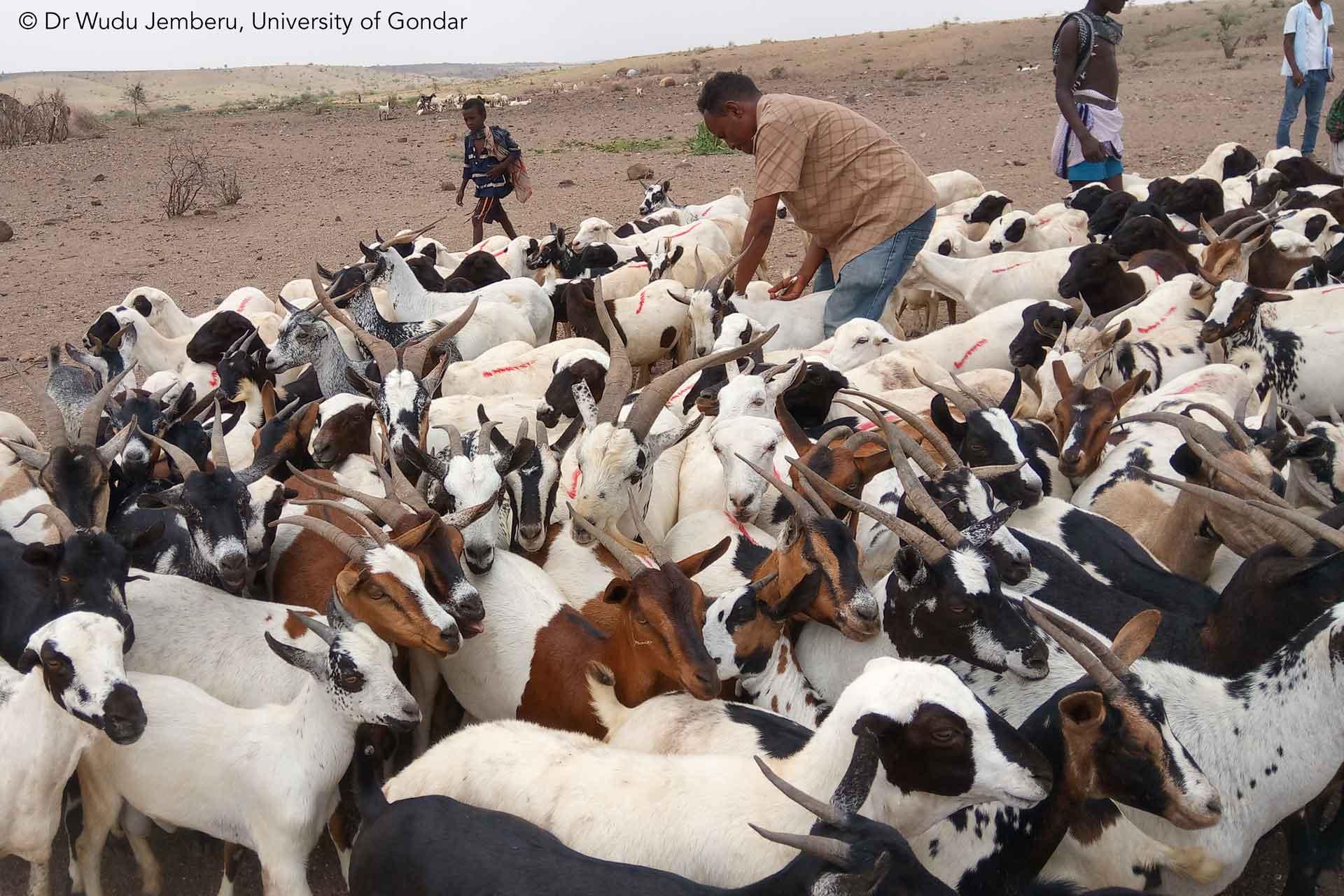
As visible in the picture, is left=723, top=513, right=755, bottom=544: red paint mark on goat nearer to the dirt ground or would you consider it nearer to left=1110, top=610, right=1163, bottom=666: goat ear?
left=1110, top=610, right=1163, bottom=666: goat ear

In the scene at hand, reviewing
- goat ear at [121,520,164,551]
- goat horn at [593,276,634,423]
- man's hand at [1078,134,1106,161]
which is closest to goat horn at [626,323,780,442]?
goat horn at [593,276,634,423]

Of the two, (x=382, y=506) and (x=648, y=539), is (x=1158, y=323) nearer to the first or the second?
(x=648, y=539)

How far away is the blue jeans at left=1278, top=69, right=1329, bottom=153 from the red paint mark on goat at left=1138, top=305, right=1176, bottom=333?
25.2 ft

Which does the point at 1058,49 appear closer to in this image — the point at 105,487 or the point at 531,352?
the point at 531,352

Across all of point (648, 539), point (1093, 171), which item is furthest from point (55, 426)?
point (1093, 171)

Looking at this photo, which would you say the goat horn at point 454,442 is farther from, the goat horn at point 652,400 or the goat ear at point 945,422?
the goat ear at point 945,422

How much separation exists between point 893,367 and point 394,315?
11.0 feet

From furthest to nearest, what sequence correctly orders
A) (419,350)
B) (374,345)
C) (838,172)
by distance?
(838,172)
(374,345)
(419,350)

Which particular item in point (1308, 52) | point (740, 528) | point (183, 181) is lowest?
point (740, 528)

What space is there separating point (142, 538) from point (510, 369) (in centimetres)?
277

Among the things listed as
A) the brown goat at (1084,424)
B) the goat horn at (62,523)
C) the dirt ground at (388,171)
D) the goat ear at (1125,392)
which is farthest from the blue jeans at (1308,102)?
the goat horn at (62,523)

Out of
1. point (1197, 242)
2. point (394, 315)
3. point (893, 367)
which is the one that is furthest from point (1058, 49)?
point (394, 315)

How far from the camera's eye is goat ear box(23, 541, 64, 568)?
3.75m

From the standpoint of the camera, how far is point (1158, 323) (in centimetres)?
638
